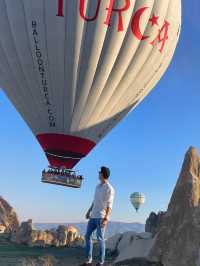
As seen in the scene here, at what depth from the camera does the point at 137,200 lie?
56.8 meters

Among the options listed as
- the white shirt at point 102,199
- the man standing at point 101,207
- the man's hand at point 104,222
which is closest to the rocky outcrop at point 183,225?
the man standing at point 101,207

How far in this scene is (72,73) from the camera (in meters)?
24.9

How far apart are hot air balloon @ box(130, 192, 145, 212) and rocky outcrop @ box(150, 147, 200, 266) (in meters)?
34.6

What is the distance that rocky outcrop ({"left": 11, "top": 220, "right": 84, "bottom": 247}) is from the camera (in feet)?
193

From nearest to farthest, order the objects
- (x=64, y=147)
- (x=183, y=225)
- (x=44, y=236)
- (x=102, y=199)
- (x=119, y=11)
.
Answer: (x=102, y=199)
(x=183, y=225)
(x=119, y=11)
(x=64, y=147)
(x=44, y=236)

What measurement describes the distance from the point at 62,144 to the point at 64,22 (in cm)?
565

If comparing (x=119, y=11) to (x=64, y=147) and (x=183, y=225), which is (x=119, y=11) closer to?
(x=64, y=147)

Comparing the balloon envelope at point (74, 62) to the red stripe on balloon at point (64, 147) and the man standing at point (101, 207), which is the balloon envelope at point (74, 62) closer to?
the red stripe on balloon at point (64, 147)

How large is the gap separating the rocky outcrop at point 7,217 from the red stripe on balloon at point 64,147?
7705cm

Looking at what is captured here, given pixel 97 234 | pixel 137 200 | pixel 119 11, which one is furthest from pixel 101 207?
pixel 137 200

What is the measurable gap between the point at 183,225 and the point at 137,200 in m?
37.1

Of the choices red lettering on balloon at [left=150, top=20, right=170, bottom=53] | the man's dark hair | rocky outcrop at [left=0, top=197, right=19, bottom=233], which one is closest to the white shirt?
the man's dark hair

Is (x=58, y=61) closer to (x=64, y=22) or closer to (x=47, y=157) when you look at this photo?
(x=64, y=22)

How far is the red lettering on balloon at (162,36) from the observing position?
2711cm
